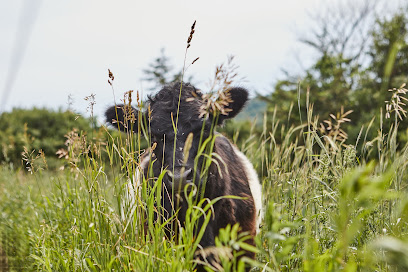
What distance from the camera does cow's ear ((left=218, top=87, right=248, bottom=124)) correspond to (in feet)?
13.9

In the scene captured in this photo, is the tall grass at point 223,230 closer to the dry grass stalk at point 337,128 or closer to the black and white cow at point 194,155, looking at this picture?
the dry grass stalk at point 337,128

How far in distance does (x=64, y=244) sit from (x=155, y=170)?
1.07 metres

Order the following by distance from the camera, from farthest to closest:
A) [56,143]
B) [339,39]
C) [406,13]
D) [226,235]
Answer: [339,39] < [56,143] < [406,13] < [226,235]

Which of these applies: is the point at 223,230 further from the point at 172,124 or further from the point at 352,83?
the point at 352,83

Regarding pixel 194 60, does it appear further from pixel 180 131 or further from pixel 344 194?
pixel 344 194

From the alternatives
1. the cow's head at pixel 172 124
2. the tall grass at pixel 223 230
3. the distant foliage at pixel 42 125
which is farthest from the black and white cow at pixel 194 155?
the distant foliage at pixel 42 125

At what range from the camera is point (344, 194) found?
104 centimetres

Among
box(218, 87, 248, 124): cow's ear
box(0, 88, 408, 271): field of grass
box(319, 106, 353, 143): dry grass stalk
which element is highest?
box(218, 87, 248, 124): cow's ear

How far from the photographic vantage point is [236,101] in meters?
4.33

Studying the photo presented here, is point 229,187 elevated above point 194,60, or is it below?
below

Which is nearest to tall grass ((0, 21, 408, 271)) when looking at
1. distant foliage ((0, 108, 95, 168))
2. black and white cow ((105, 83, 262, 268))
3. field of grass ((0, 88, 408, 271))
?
field of grass ((0, 88, 408, 271))

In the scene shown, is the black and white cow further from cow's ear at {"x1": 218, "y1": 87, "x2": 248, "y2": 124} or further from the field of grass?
the field of grass

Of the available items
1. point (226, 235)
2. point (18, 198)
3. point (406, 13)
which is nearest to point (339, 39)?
point (406, 13)

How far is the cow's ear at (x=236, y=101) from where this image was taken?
4227 millimetres
